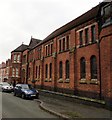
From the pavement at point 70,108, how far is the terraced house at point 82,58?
119 cm

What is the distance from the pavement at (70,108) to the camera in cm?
1175

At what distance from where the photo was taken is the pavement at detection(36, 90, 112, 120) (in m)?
11.8

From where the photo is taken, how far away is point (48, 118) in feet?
36.3

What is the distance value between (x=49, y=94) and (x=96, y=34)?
446 inches

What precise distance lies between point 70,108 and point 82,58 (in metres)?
7.40

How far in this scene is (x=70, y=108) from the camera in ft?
48.4

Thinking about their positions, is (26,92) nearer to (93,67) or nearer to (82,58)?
(82,58)

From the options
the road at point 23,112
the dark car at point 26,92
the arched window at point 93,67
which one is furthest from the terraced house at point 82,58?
the road at point 23,112

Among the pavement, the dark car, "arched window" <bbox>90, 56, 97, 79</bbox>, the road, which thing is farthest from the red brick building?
the road

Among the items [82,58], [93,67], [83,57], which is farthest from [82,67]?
[93,67]

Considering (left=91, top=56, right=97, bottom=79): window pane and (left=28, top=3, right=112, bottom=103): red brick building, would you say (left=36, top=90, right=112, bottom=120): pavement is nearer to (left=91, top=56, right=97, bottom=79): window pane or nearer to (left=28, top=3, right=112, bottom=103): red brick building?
(left=28, top=3, right=112, bottom=103): red brick building

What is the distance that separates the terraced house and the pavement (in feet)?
3.90

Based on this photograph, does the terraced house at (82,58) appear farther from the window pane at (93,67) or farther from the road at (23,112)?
the road at (23,112)

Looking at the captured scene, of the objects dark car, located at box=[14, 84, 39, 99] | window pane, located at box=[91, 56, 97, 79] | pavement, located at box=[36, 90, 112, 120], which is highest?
window pane, located at box=[91, 56, 97, 79]
